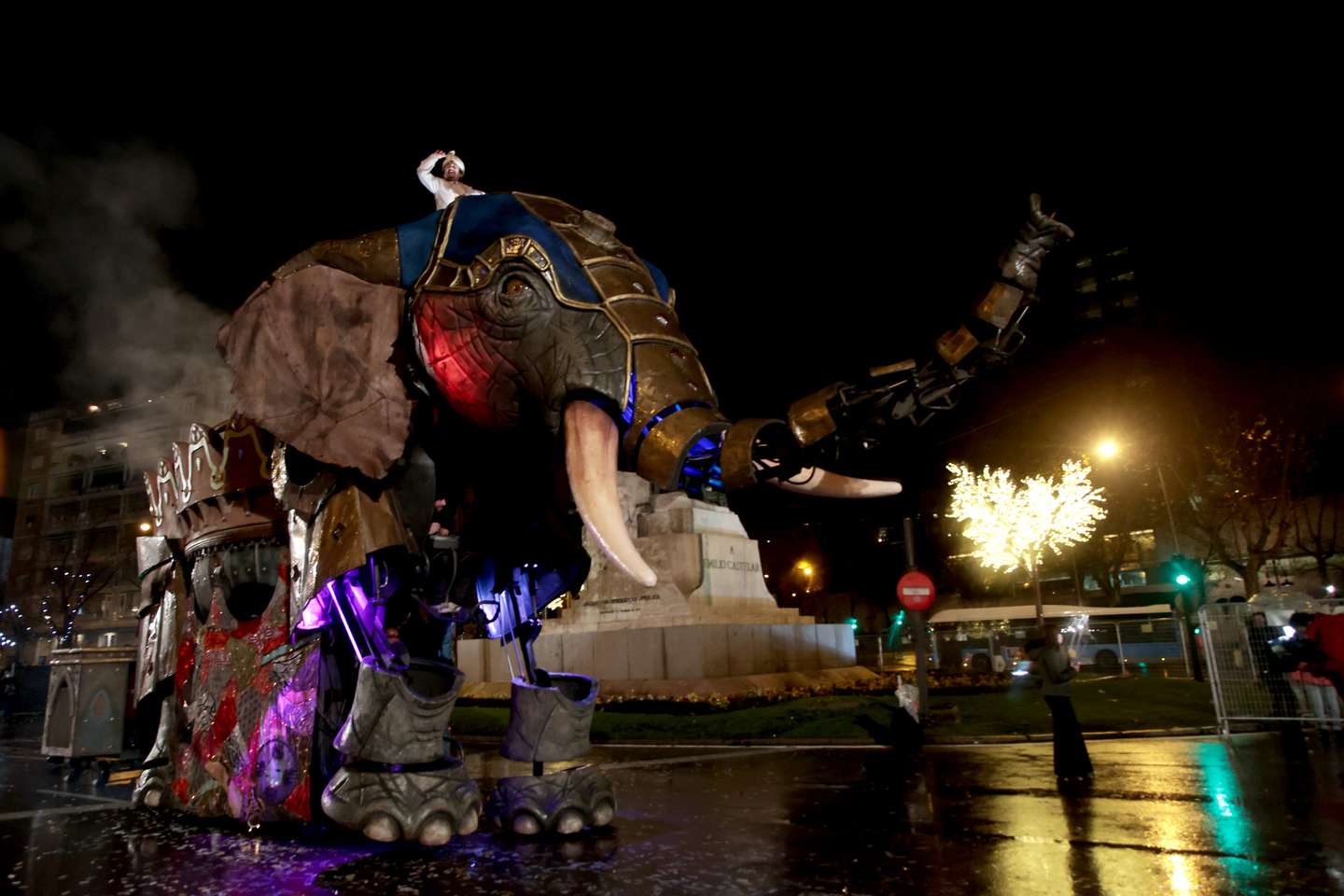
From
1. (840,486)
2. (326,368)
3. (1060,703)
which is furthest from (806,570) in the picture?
(326,368)

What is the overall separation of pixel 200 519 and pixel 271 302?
198cm

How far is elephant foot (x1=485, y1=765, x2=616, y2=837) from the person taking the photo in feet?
15.0

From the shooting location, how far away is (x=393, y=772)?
4305 millimetres

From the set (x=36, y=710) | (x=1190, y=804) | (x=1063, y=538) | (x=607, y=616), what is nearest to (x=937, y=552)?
(x=1063, y=538)

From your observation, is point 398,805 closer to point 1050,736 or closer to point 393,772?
→ point 393,772

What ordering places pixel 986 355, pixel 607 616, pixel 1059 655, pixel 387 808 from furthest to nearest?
1. pixel 607 616
2. pixel 1059 655
3. pixel 387 808
4. pixel 986 355

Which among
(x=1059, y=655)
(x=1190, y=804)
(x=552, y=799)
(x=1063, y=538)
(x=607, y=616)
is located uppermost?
(x=1063, y=538)

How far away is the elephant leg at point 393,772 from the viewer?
13.8 ft

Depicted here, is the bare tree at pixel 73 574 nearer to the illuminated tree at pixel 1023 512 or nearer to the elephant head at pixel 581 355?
the illuminated tree at pixel 1023 512

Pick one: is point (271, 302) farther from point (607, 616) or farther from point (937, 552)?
point (937, 552)

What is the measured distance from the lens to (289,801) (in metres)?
4.69

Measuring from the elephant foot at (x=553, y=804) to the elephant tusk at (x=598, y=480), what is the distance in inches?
64.4

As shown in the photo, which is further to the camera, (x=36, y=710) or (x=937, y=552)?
(x=937, y=552)

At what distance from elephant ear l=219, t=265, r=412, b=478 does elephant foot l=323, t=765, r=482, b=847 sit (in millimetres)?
1522
